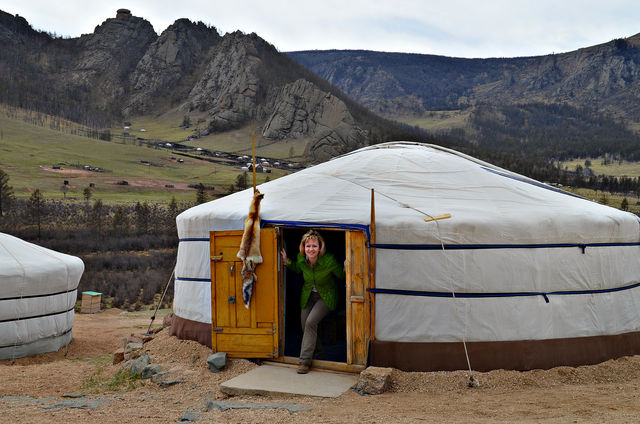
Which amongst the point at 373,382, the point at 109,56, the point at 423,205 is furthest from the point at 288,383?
the point at 109,56

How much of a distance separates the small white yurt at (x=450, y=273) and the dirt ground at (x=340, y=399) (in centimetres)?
23

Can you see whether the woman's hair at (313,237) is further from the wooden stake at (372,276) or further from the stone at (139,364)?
the stone at (139,364)

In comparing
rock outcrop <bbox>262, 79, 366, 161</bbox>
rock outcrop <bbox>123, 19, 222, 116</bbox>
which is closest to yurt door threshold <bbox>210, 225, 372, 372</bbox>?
rock outcrop <bbox>262, 79, 366, 161</bbox>

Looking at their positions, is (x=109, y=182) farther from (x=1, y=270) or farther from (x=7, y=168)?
(x=1, y=270)

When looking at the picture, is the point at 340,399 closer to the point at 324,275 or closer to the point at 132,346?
the point at 324,275

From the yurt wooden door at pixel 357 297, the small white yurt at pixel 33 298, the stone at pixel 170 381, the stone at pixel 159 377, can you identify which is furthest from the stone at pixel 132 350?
the yurt wooden door at pixel 357 297

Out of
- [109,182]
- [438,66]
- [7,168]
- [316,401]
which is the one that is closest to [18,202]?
[109,182]

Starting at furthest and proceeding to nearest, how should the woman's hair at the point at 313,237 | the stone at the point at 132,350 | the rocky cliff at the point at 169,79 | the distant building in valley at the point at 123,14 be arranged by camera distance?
the distant building in valley at the point at 123,14
the rocky cliff at the point at 169,79
the stone at the point at 132,350
the woman's hair at the point at 313,237

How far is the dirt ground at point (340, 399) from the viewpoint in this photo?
14.2ft

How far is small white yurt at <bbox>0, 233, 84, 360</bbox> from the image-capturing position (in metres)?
8.12

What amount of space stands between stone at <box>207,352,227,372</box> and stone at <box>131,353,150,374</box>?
0.94 m

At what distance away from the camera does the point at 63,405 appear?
5.39 metres

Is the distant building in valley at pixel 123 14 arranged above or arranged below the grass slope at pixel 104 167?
above

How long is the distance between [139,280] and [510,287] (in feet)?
48.5
